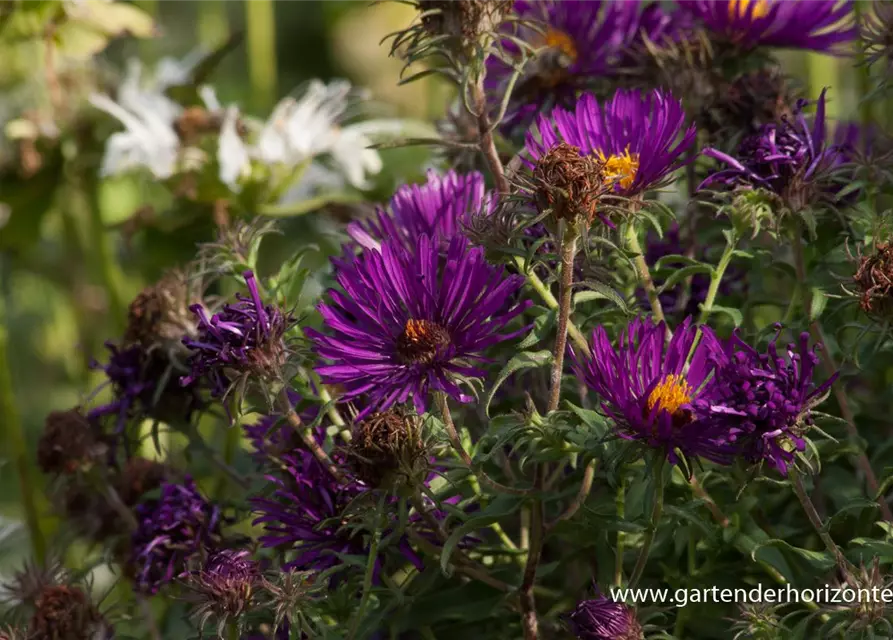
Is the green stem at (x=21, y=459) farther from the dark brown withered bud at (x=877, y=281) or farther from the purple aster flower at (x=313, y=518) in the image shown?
the dark brown withered bud at (x=877, y=281)

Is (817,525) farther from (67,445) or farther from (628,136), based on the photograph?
(67,445)

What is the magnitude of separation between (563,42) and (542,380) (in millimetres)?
208

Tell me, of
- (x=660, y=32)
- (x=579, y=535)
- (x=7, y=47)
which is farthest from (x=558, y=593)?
(x=7, y=47)

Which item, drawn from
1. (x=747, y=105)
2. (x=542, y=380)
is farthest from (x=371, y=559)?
(x=747, y=105)

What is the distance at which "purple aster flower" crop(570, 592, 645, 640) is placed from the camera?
454 millimetres

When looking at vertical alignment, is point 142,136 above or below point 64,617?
above

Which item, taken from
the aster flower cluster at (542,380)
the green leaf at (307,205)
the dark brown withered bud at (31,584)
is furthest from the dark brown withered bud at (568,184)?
the green leaf at (307,205)

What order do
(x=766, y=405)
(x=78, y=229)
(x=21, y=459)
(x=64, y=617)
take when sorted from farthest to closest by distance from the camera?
(x=78, y=229) → (x=21, y=459) → (x=64, y=617) → (x=766, y=405)

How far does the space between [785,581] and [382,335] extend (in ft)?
0.66

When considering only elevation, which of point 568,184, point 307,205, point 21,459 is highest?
point 568,184

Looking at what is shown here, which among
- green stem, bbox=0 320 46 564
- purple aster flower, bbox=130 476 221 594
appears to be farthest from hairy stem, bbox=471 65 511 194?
green stem, bbox=0 320 46 564

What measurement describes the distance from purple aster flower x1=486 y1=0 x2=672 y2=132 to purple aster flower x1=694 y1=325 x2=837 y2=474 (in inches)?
9.7

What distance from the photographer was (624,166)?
1.70 feet

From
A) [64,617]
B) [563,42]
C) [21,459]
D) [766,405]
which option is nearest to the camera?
[766,405]
